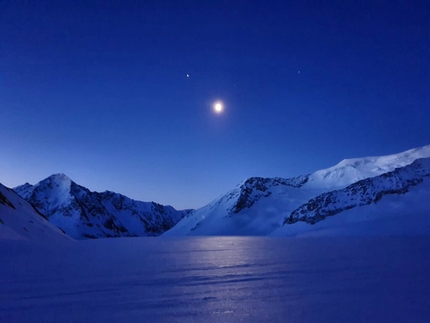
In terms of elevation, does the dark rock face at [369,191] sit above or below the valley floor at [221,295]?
above

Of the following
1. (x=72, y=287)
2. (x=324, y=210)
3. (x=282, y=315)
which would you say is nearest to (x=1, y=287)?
(x=72, y=287)

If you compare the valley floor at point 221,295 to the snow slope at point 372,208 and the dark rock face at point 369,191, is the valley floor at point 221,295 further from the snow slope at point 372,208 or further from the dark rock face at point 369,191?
the dark rock face at point 369,191

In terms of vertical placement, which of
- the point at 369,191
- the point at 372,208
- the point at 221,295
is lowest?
the point at 221,295

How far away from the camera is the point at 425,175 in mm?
126562

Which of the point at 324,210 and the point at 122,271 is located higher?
the point at 324,210

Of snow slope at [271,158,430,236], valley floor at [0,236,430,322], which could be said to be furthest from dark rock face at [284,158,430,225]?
valley floor at [0,236,430,322]

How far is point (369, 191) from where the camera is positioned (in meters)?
127

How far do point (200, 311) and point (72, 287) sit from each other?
4.80 metres

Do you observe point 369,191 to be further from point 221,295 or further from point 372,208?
point 221,295

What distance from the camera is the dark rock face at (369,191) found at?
407 ft

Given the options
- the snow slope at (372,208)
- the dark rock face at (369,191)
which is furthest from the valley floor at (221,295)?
the dark rock face at (369,191)

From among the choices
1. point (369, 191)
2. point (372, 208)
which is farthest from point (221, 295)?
point (369, 191)

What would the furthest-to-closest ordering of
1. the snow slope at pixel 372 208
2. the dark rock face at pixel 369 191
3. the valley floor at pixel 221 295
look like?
1. the dark rock face at pixel 369 191
2. the snow slope at pixel 372 208
3. the valley floor at pixel 221 295

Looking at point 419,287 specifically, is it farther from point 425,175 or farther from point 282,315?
point 425,175
